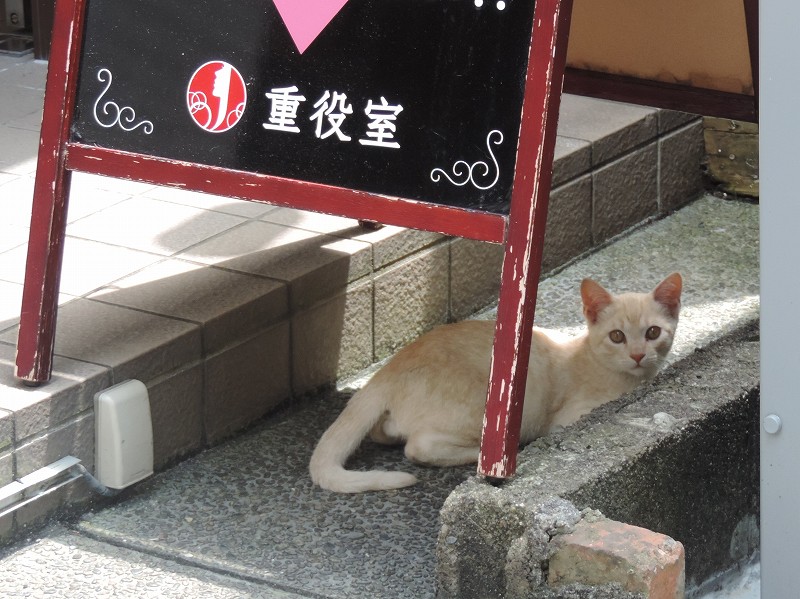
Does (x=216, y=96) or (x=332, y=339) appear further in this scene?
(x=332, y=339)

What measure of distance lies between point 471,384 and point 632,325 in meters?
0.56

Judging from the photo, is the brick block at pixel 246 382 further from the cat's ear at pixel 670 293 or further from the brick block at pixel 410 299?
the cat's ear at pixel 670 293

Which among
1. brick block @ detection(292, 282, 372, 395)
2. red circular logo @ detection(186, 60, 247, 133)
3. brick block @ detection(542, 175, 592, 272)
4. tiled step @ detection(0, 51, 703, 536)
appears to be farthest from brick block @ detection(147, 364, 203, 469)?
brick block @ detection(542, 175, 592, 272)

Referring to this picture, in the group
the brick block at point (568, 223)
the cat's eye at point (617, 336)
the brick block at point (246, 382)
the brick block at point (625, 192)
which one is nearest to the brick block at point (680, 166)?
the brick block at point (625, 192)

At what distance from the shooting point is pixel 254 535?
11.6ft

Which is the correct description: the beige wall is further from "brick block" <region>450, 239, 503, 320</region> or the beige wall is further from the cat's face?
"brick block" <region>450, 239, 503, 320</region>

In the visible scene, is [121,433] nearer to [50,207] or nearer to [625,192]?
[50,207]

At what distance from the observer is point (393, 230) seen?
4.62 metres

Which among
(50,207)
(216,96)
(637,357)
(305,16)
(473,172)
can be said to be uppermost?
(305,16)

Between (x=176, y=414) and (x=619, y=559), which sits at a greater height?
(x=619, y=559)

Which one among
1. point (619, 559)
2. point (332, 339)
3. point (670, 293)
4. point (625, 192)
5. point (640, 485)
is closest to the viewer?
point (619, 559)

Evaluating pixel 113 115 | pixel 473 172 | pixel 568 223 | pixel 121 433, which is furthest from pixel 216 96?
pixel 568 223

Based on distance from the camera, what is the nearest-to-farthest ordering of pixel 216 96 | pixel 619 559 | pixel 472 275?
pixel 619 559
pixel 216 96
pixel 472 275

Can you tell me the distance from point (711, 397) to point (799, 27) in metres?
1.14
